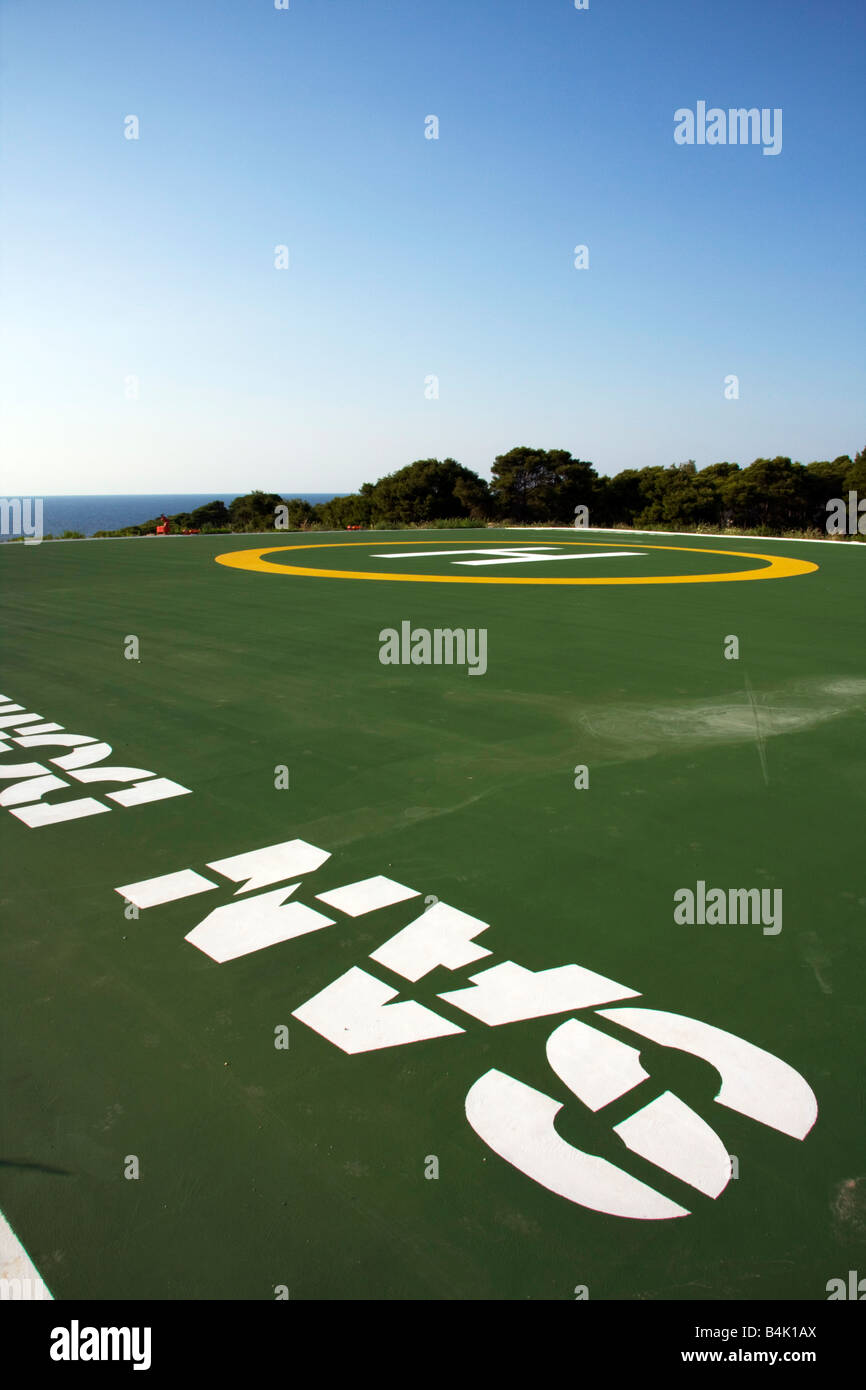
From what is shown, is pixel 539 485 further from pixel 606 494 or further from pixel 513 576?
pixel 513 576

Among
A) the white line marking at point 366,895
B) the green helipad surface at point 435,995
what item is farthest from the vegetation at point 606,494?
the white line marking at point 366,895

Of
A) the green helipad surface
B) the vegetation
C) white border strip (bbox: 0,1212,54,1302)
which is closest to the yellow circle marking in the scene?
the green helipad surface

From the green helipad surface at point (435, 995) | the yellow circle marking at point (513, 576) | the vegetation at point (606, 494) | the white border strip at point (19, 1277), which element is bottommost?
the white border strip at point (19, 1277)

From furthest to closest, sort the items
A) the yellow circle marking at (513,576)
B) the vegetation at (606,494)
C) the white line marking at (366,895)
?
the vegetation at (606,494)
the yellow circle marking at (513,576)
the white line marking at (366,895)

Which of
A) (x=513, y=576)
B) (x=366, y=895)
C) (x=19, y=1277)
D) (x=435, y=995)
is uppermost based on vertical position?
(x=513, y=576)

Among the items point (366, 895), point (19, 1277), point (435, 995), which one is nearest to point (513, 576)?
point (366, 895)

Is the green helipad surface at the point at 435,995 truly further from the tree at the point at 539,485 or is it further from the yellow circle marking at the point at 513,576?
the tree at the point at 539,485

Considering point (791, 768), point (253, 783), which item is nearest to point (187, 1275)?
point (253, 783)
